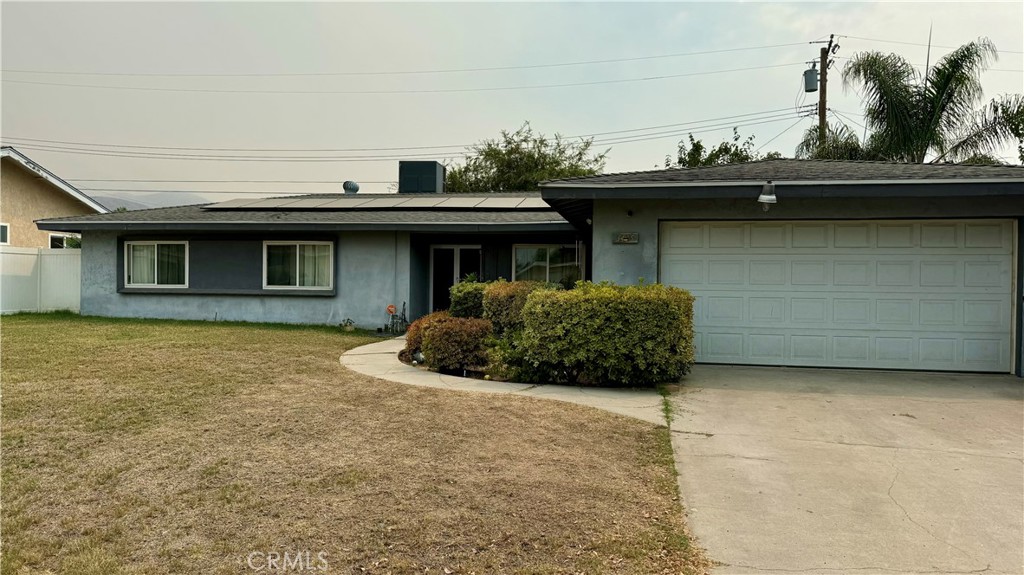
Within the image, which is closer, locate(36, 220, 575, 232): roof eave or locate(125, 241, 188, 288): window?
locate(36, 220, 575, 232): roof eave

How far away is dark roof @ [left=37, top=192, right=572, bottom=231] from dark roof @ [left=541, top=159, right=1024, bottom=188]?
350 cm

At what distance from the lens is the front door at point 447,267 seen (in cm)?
1555

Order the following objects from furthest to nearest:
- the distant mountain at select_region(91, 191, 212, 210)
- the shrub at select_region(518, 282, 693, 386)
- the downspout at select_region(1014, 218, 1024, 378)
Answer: the distant mountain at select_region(91, 191, 212, 210) → the downspout at select_region(1014, 218, 1024, 378) → the shrub at select_region(518, 282, 693, 386)

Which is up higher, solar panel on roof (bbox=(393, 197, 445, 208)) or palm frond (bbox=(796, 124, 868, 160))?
palm frond (bbox=(796, 124, 868, 160))

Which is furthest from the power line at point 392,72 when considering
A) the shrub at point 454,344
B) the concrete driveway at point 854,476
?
the shrub at point 454,344

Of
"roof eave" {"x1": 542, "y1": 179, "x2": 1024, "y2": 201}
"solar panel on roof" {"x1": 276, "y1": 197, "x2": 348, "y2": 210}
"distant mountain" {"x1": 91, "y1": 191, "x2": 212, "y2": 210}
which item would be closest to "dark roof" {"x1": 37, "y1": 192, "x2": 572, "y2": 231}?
"solar panel on roof" {"x1": 276, "y1": 197, "x2": 348, "y2": 210}

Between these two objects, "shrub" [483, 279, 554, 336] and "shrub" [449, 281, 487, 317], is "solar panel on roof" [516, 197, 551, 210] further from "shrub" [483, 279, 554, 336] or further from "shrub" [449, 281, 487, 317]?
"shrub" [483, 279, 554, 336]

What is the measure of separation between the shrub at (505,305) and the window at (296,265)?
5.91 m

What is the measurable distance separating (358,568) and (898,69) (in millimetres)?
19489

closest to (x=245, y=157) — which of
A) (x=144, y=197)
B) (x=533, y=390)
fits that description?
(x=533, y=390)

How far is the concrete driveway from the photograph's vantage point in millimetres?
3209

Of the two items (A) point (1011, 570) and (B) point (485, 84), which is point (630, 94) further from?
(A) point (1011, 570)

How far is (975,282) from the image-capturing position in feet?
28.6

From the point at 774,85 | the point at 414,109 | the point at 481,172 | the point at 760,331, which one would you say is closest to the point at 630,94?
the point at 774,85
